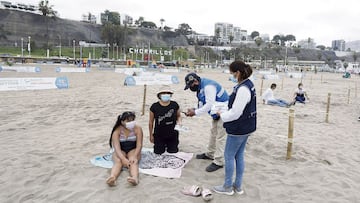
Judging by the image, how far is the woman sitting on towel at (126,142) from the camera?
4.43 metres

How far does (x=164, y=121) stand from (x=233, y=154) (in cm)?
161

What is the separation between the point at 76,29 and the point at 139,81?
115m

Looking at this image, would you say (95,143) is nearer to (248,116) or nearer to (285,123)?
(248,116)

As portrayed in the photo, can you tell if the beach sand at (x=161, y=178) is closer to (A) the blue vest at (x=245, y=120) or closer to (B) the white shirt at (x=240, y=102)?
(A) the blue vest at (x=245, y=120)

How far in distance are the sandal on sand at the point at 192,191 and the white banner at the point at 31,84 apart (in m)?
13.2

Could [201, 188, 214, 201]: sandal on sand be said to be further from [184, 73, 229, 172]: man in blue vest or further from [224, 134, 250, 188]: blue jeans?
[184, 73, 229, 172]: man in blue vest

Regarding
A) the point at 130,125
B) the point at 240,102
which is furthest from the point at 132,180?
the point at 240,102

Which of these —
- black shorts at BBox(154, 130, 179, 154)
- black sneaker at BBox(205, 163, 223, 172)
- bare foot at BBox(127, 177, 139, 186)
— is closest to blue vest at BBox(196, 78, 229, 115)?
black shorts at BBox(154, 130, 179, 154)

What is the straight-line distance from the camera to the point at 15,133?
677 cm

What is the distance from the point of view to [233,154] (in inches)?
147

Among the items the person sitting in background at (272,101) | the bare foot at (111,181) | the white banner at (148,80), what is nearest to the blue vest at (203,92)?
the bare foot at (111,181)

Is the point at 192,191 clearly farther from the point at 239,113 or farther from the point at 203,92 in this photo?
the point at 203,92

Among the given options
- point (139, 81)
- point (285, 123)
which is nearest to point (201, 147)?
point (285, 123)

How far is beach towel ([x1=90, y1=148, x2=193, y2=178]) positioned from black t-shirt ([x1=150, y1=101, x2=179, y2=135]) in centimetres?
43
